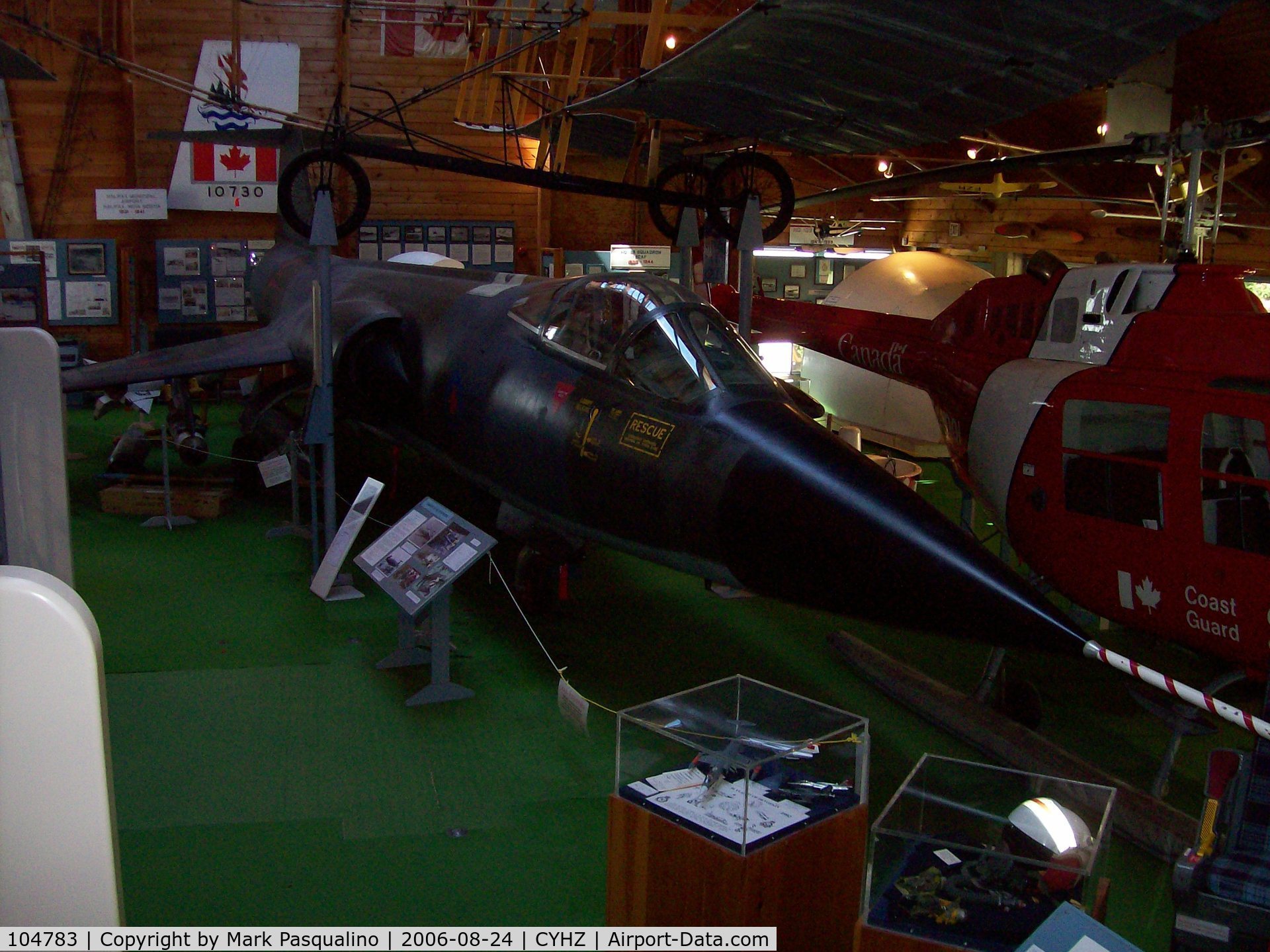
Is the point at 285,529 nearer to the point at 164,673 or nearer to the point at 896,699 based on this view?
the point at 164,673

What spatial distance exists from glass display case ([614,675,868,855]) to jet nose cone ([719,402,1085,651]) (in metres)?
1.02

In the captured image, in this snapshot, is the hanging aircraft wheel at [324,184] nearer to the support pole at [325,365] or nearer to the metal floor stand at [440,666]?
the support pole at [325,365]

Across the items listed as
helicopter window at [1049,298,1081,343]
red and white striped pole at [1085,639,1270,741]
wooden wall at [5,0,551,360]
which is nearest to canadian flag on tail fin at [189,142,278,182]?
wooden wall at [5,0,551,360]

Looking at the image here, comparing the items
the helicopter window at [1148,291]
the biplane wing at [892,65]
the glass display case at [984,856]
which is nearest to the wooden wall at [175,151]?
the biplane wing at [892,65]

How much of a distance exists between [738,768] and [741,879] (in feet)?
1.44

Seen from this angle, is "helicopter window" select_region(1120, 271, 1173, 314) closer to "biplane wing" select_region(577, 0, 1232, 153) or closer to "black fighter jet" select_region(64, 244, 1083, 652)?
"biplane wing" select_region(577, 0, 1232, 153)

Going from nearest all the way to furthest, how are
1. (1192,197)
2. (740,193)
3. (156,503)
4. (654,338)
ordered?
(1192,197) → (654,338) → (740,193) → (156,503)

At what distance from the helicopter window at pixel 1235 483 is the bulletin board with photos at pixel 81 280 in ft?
57.4

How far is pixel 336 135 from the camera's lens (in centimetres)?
803

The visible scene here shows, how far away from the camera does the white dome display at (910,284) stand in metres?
13.1

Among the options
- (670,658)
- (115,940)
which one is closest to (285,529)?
(670,658)

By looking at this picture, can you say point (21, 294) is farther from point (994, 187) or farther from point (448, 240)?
point (994, 187)

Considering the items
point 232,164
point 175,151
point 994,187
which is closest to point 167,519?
point 994,187

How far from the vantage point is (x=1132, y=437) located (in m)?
5.57
